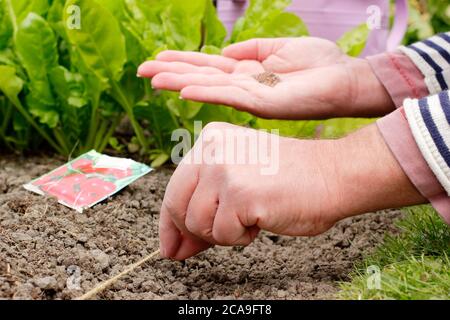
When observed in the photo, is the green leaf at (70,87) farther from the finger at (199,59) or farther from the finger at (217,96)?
the finger at (217,96)

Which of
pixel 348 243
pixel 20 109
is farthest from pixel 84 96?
pixel 348 243

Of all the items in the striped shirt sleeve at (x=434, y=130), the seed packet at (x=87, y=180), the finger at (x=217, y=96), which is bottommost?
the seed packet at (x=87, y=180)

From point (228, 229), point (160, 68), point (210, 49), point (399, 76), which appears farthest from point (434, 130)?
point (210, 49)

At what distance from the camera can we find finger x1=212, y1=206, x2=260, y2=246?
3.25 ft

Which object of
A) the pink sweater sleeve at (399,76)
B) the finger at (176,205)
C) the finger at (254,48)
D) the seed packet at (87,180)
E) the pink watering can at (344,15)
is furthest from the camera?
the pink watering can at (344,15)

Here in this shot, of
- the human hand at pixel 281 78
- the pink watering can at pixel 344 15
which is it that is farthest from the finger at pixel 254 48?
the pink watering can at pixel 344 15

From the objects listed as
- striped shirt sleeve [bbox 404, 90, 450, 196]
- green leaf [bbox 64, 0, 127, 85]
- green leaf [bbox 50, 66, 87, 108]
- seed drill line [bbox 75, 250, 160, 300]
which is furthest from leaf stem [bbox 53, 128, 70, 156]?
striped shirt sleeve [bbox 404, 90, 450, 196]

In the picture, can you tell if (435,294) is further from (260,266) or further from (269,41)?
(269,41)

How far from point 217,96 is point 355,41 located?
19.9 inches

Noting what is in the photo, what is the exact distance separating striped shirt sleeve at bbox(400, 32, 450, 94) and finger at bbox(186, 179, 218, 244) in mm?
656

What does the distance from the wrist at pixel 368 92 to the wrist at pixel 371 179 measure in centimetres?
49

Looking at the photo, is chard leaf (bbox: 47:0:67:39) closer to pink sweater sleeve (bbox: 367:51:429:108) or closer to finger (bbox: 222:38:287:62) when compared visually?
finger (bbox: 222:38:287:62)

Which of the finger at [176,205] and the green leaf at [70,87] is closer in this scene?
the finger at [176,205]

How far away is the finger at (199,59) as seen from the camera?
59.6 inches
